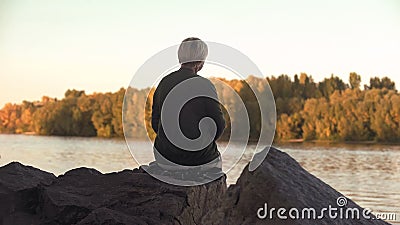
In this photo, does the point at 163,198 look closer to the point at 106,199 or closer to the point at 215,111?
the point at 106,199

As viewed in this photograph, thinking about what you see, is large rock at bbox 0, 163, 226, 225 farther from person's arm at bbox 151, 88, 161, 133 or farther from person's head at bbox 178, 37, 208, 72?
person's head at bbox 178, 37, 208, 72

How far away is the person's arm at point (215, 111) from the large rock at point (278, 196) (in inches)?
7.4

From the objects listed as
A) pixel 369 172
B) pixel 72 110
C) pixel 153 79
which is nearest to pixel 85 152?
pixel 72 110

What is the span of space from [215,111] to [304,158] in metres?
3.61

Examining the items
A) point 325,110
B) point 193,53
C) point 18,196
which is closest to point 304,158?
point 325,110

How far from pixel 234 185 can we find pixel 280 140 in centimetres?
288

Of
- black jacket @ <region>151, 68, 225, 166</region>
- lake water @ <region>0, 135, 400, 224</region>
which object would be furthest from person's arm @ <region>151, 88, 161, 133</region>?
lake water @ <region>0, 135, 400, 224</region>

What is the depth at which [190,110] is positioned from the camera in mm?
2217

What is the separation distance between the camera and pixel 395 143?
544 cm

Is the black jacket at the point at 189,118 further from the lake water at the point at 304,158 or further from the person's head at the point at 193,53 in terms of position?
the lake water at the point at 304,158

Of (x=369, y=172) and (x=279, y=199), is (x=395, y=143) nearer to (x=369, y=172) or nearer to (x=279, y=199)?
(x=369, y=172)

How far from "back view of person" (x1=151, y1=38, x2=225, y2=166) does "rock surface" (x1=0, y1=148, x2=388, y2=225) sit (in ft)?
0.37

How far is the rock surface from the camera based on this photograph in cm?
204

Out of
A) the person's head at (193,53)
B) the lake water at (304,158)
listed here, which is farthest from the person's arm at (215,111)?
the lake water at (304,158)
